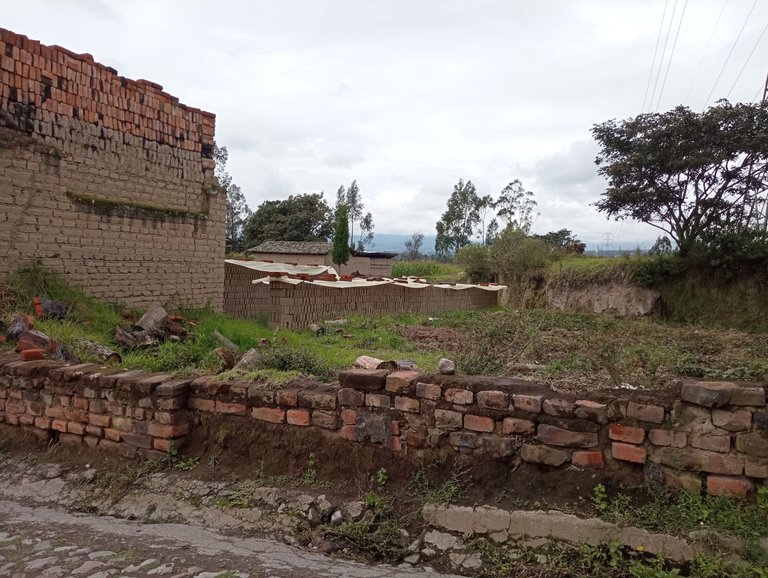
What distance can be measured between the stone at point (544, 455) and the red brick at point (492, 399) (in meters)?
0.25

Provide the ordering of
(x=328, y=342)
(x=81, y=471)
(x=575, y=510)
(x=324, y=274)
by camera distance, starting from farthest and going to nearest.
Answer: (x=324, y=274) → (x=328, y=342) → (x=81, y=471) → (x=575, y=510)

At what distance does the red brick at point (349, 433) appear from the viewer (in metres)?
3.16

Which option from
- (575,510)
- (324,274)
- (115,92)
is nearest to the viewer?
(575,510)

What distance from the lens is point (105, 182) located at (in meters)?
9.18

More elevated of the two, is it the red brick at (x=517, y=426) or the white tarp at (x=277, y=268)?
the white tarp at (x=277, y=268)

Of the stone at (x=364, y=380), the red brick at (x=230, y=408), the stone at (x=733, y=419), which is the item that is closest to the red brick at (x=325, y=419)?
the stone at (x=364, y=380)

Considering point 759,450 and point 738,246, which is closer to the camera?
point 759,450

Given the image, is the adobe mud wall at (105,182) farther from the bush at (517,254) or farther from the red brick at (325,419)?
the bush at (517,254)

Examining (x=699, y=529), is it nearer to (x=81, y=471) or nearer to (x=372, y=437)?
(x=372, y=437)

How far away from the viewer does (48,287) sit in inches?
314

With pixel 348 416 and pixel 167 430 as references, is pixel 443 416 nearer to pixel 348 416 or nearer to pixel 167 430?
pixel 348 416

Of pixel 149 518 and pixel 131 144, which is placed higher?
pixel 131 144

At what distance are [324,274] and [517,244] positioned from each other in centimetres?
1157

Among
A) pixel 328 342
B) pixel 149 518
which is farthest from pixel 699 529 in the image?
pixel 328 342
